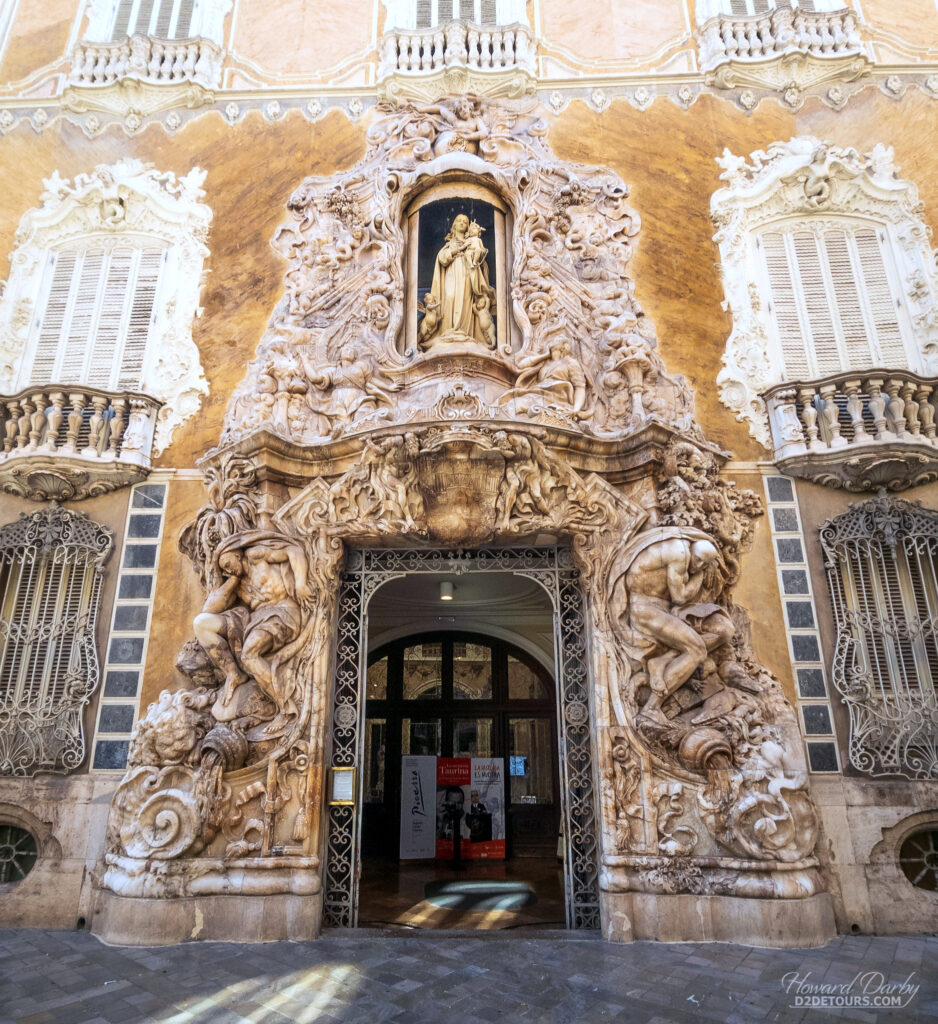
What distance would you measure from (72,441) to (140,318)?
7.88 ft

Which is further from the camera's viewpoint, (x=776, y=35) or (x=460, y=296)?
(x=776, y=35)

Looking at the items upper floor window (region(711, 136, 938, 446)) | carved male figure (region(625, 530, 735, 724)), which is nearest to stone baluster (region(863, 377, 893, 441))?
upper floor window (region(711, 136, 938, 446))

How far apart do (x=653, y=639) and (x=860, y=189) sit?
7560 mm

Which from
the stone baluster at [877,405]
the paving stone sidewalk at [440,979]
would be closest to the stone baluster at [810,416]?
the stone baluster at [877,405]

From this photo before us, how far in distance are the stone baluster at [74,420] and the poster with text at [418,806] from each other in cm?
633

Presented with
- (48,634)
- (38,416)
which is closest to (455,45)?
(38,416)

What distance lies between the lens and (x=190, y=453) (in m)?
9.20

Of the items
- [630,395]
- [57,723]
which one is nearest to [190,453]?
[57,723]

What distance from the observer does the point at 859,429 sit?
857 centimetres

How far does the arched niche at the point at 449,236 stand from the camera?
9805 mm

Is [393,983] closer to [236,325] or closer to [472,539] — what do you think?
[472,539]

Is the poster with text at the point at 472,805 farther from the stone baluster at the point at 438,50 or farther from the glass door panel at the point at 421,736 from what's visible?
the stone baluster at the point at 438,50

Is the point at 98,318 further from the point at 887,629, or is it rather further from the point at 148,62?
the point at 887,629

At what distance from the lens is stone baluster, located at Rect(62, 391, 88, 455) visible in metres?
8.84
